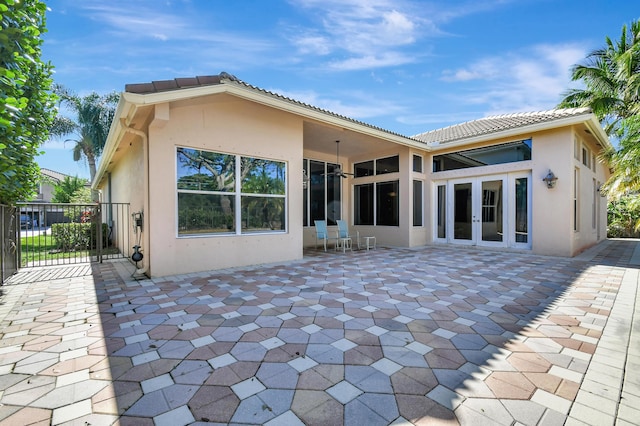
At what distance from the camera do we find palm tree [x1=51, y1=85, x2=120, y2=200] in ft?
60.9

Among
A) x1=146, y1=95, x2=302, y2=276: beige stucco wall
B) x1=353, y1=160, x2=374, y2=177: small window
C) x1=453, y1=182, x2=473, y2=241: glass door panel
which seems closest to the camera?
x1=146, y1=95, x2=302, y2=276: beige stucco wall

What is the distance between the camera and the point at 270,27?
7.23 meters

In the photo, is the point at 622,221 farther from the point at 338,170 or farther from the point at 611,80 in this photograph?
the point at 338,170

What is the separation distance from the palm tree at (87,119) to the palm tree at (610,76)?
1035 inches

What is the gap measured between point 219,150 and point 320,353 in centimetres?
483

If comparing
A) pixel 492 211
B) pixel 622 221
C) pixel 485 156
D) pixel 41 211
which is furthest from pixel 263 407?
pixel 622 221

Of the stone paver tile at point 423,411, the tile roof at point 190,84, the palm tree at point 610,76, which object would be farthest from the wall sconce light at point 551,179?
the stone paver tile at point 423,411

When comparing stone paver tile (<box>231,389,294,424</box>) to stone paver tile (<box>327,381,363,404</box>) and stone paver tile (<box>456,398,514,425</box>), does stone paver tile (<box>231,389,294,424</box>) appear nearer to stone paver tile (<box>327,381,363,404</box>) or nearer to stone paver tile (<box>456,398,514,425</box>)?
stone paver tile (<box>327,381,363,404</box>)

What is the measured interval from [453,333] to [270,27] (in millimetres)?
7852

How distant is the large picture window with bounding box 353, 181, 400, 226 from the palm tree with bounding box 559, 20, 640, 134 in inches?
336

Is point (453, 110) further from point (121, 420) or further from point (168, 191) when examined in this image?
point (121, 420)

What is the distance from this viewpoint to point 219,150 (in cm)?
594

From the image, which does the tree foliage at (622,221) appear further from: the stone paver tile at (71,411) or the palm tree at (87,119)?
the palm tree at (87,119)

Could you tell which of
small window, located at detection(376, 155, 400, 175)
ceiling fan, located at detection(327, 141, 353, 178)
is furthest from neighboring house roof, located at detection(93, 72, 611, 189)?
ceiling fan, located at detection(327, 141, 353, 178)
